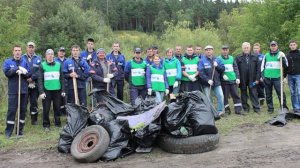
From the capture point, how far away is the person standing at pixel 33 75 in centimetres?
906

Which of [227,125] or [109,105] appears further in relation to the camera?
[227,125]

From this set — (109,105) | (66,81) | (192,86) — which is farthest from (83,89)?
(192,86)

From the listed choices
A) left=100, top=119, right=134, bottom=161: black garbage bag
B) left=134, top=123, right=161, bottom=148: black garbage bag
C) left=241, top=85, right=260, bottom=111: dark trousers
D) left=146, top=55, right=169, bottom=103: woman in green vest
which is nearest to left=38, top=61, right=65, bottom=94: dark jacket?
left=146, top=55, right=169, bottom=103: woman in green vest

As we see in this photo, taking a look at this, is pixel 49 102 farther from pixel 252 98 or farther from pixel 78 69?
pixel 252 98

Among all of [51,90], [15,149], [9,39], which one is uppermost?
[9,39]

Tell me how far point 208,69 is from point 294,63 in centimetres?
229

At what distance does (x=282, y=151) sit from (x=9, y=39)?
19.5m

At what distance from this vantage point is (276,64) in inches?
383

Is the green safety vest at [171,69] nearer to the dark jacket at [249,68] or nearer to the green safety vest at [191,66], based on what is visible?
the green safety vest at [191,66]

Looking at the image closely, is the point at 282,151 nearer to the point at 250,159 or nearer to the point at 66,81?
the point at 250,159

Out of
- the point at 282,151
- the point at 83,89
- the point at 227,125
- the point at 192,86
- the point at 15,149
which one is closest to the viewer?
the point at 282,151

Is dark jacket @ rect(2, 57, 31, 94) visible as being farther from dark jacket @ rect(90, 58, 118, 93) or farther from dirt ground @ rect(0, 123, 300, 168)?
dirt ground @ rect(0, 123, 300, 168)

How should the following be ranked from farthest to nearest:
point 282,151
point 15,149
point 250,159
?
point 15,149
point 282,151
point 250,159

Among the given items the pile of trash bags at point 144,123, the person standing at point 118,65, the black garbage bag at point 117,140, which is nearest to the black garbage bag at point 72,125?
the pile of trash bags at point 144,123
